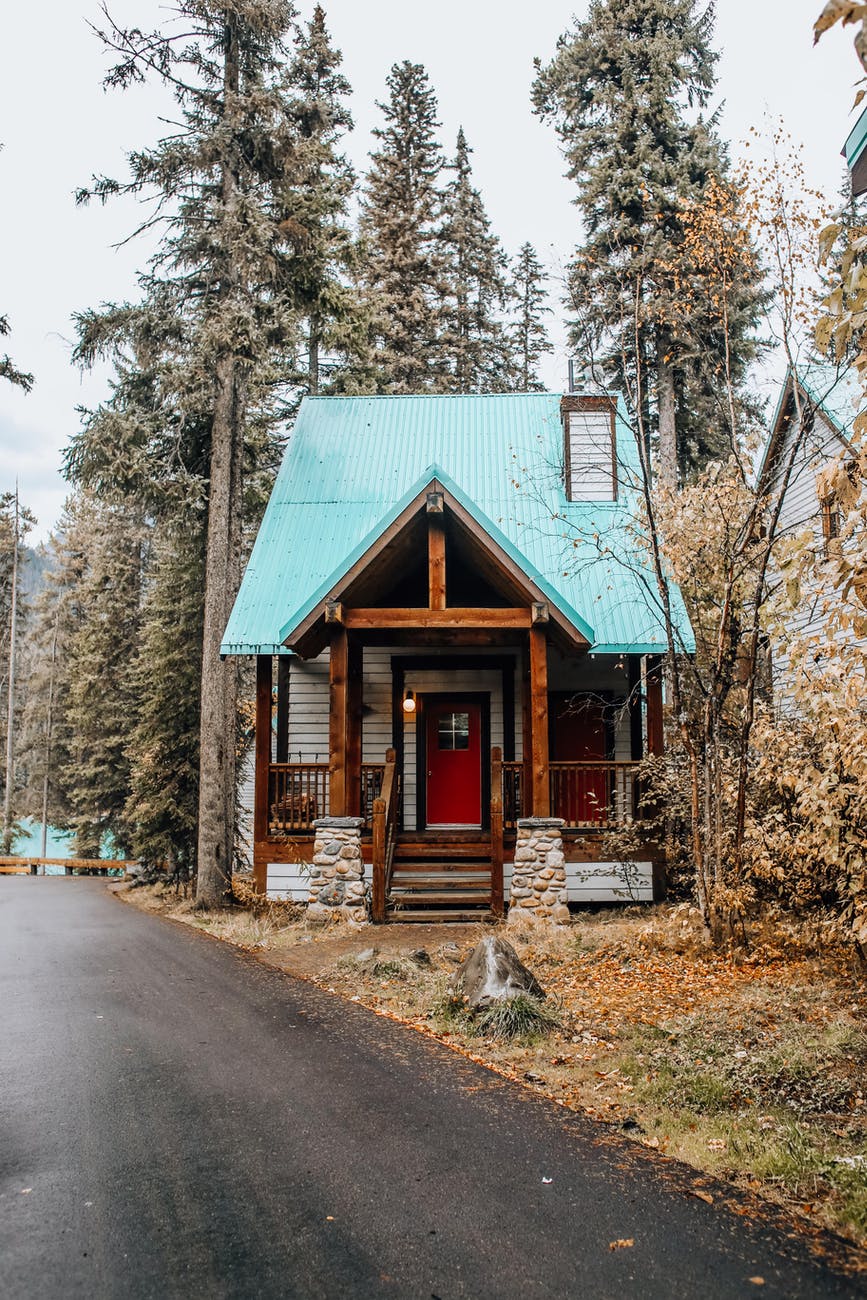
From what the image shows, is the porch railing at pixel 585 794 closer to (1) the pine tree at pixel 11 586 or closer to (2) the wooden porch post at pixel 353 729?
(2) the wooden porch post at pixel 353 729

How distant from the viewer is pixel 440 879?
472 inches

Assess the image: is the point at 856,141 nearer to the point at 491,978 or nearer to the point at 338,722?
the point at 491,978

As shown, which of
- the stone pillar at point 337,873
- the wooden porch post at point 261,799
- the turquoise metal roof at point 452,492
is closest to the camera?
the stone pillar at point 337,873

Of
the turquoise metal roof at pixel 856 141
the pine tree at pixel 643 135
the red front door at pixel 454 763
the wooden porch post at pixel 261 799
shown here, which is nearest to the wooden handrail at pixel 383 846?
the wooden porch post at pixel 261 799

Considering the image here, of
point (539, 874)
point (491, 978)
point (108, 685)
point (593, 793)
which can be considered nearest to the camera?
point (491, 978)

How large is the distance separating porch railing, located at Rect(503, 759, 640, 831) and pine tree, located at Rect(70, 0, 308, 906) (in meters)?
4.38

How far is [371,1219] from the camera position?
11.8 ft

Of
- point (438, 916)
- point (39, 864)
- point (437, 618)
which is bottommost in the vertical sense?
point (39, 864)

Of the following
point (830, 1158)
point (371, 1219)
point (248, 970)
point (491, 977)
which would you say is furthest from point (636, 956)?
point (371, 1219)

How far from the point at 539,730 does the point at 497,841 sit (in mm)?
1494

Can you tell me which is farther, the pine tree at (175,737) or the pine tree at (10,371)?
the pine tree at (175,737)

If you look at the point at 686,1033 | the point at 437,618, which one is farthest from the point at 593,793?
the point at 686,1033

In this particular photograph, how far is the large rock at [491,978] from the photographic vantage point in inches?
262

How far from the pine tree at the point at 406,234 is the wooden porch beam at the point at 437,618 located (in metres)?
14.2
